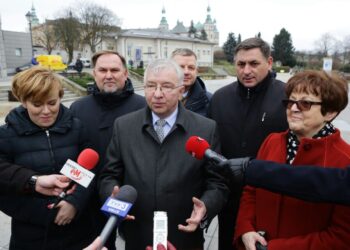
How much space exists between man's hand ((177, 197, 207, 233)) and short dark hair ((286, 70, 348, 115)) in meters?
0.90

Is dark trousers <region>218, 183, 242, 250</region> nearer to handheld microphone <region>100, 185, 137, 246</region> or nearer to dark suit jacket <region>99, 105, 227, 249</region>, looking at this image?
dark suit jacket <region>99, 105, 227, 249</region>

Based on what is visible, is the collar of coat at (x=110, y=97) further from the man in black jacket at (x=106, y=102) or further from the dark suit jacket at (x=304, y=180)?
the dark suit jacket at (x=304, y=180)

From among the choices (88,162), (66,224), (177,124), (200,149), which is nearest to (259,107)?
(177,124)

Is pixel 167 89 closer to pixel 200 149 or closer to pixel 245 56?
pixel 200 149

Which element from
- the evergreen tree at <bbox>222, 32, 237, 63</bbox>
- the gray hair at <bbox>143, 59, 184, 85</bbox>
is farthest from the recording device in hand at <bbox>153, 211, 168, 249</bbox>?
the evergreen tree at <bbox>222, 32, 237, 63</bbox>

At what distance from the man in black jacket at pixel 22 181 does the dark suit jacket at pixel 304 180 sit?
1225mm

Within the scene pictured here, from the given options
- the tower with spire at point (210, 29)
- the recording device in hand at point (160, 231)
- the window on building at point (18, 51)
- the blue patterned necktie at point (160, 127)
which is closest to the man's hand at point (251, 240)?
the recording device in hand at point (160, 231)

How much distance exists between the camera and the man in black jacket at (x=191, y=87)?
3.58 m

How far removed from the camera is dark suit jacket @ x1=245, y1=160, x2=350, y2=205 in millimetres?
1539

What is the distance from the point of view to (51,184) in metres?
1.94

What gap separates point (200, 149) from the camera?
1795mm

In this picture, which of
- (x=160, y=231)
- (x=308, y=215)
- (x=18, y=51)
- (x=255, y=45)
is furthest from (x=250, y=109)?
(x=18, y=51)

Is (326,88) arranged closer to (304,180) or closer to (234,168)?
(304,180)

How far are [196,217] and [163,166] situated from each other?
17.3 inches
